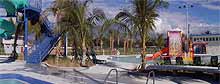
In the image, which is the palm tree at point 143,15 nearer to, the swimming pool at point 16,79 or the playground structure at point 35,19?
the swimming pool at point 16,79

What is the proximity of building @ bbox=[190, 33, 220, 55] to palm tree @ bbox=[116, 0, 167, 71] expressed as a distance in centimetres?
2816

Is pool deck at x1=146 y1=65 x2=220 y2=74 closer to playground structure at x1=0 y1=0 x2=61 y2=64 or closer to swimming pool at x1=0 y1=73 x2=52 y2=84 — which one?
swimming pool at x1=0 y1=73 x2=52 y2=84

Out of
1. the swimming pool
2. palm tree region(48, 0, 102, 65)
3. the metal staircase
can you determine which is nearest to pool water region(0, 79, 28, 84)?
the swimming pool

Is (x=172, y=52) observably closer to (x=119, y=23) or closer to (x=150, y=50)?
(x=119, y=23)

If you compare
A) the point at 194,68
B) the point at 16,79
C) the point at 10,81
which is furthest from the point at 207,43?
the point at 10,81

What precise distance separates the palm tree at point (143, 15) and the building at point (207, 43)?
28.2 m

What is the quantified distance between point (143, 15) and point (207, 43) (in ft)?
109

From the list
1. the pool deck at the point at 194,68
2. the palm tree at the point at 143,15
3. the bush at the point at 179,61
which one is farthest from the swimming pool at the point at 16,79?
the bush at the point at 179,61

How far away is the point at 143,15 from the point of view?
63.9ft

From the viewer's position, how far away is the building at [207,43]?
47781 mm

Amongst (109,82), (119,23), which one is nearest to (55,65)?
(119,23)

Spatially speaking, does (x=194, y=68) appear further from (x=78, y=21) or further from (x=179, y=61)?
(x=78, y=21)

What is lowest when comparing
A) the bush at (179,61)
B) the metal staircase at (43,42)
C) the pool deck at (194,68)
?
the pool deck at (194,68)

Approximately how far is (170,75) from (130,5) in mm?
4555
